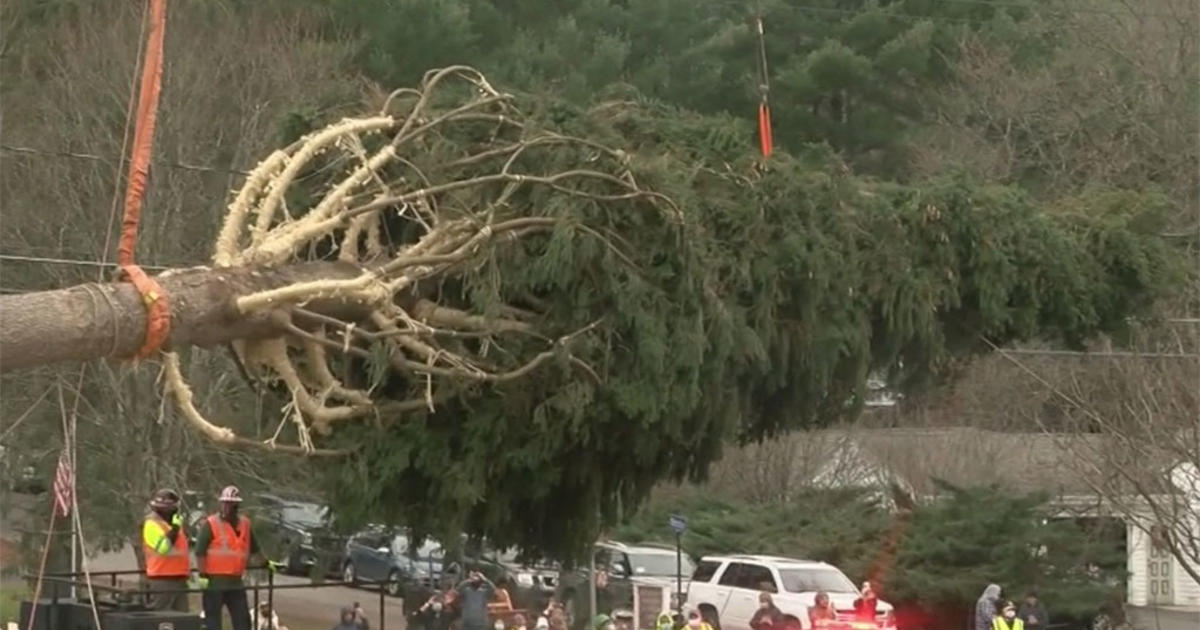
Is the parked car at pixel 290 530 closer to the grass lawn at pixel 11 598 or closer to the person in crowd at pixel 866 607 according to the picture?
the grass lawn at pixel 11 598

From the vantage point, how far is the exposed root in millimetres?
10328

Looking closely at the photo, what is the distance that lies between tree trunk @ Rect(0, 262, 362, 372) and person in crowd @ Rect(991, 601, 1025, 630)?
15881 millimetres

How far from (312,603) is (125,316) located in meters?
23.1

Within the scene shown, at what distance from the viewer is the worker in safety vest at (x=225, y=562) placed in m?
12.9

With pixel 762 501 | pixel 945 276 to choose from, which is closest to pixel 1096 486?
pixel 762 501

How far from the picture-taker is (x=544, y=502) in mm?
12469

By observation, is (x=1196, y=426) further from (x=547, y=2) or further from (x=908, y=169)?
(x=547, y=2)

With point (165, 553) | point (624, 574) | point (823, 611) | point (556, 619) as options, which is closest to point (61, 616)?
point (165, 553)

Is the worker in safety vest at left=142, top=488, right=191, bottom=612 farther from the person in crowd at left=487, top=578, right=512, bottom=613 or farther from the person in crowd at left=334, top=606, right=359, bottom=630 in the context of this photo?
the person in crowd at left=487, top=578, right=512, bottom=613

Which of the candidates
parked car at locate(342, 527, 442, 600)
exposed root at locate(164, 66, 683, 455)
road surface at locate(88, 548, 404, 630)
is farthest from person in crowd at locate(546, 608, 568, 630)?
exposed root at locate(164, 66, 683, 455)

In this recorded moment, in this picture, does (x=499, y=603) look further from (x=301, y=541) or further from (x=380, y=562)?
(x=380, y=562)

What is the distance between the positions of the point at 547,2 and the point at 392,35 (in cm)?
372

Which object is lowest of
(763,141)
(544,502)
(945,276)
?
(544,502)

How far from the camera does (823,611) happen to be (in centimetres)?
2539
